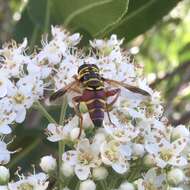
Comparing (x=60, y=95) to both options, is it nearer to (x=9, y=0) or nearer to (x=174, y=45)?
(x=9, y=0)

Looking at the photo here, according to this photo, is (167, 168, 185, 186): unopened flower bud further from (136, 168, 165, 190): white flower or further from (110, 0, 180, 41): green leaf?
(110, 0, 180, 41): green leaf

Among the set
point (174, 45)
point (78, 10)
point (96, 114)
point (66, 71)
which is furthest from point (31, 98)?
point (174, 45)

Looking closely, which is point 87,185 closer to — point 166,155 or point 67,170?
point 67,170

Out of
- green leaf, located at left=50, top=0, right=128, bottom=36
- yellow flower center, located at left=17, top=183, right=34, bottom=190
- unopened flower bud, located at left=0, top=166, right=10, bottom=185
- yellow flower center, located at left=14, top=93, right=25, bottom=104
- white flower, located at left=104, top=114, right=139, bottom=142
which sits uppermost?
green leaf, located at left=50, top=0, right=128, bottom=36

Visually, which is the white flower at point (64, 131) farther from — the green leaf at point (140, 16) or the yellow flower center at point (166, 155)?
the green leaf at point (140, 16)

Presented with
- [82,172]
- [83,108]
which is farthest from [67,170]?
[83,108]

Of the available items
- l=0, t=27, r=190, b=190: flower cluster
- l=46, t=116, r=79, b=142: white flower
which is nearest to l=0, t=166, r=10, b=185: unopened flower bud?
l=0, t=27, r=190, b=190: flower cluster

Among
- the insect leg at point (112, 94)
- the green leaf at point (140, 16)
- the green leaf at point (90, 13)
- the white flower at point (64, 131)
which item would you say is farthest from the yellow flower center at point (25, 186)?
the green leaf at point (140, 16)

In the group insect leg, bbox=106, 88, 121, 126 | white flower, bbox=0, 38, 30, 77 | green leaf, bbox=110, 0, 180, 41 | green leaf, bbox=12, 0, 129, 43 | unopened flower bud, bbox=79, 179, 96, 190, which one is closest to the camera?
unopened flower bud, bbox=79, 179, 96, 190
